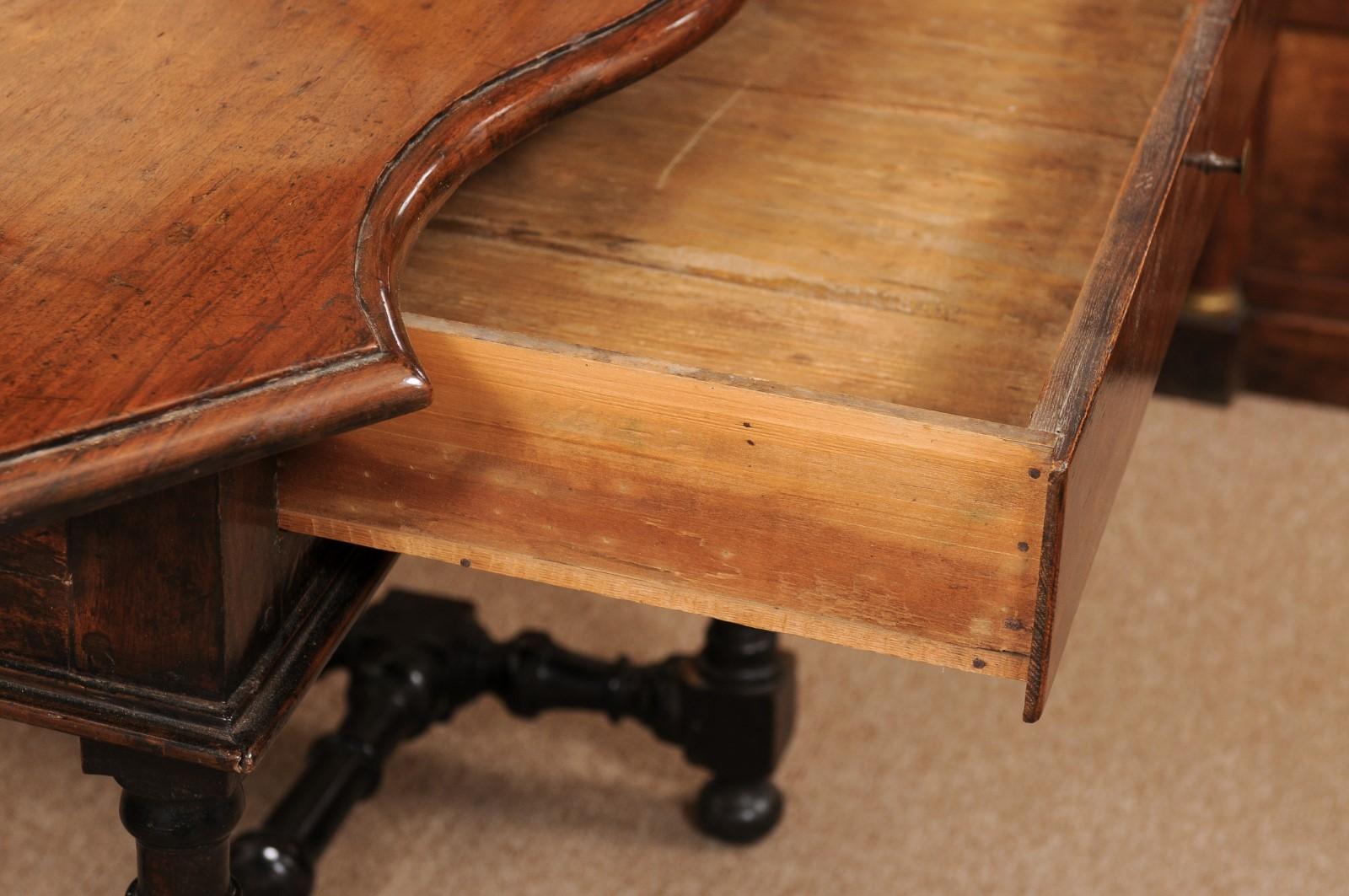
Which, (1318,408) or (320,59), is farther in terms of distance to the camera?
(1318,408)

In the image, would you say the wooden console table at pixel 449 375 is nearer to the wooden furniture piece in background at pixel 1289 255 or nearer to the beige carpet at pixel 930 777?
the beige carpet at pixel 930 777

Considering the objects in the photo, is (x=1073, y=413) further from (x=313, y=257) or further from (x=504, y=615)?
(x=504, y=615)

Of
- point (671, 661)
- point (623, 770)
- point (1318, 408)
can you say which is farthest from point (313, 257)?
point (1318, 408)

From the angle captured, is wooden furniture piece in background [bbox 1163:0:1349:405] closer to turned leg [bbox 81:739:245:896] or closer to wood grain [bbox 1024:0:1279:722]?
wood grain [bbox 1024:0:1279:722]

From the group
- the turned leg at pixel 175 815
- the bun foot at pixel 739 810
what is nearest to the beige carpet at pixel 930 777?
the bun foot at pixel 739 810

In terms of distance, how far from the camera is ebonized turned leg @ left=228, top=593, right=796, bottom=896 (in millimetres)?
1170

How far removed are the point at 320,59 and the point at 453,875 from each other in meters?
0.68

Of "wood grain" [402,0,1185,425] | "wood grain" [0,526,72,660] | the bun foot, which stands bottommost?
the bun foot

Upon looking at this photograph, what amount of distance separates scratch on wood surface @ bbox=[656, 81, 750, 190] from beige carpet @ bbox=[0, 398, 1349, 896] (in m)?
0.55

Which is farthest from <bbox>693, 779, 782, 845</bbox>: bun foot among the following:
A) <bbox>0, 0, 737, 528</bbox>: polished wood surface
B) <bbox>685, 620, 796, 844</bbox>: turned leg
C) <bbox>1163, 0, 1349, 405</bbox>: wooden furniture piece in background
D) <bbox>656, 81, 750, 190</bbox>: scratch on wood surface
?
<bbox>1163, 0, 1349, 405</bbox>: wooden furniture piece in background

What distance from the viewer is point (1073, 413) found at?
0.59 metres

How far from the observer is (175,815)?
691mm

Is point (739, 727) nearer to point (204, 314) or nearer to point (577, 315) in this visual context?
point (577, 315)

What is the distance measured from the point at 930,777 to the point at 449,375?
78cm
